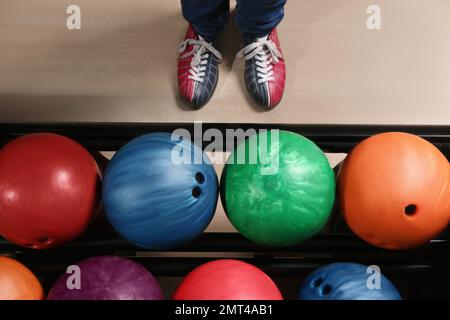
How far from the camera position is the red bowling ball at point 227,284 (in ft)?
3.18

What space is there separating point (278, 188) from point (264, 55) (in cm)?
60

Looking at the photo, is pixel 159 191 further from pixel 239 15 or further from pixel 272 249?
pixel 239 15

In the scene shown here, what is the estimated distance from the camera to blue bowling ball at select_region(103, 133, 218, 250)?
1019 mm

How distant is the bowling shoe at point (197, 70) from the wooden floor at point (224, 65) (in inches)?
1.7

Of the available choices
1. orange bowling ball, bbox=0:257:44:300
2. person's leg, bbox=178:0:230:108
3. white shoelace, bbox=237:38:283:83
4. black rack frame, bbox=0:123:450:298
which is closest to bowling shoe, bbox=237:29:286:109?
white shoelace, bbox=237:38:283:83

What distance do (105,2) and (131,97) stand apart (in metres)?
0.37

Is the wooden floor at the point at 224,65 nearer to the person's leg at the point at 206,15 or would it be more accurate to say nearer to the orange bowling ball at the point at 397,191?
the person's leg at the point at 206,15

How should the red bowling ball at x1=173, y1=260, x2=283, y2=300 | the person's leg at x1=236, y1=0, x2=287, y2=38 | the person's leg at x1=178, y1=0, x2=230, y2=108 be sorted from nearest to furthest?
the red bowling ball at x1=173, y1=260, x2=283, y2=300, the person's leg at x1=236, y1=0, x2=287, y2=38, the person's leg at x1=178, y1=0, x2=230, y2=108

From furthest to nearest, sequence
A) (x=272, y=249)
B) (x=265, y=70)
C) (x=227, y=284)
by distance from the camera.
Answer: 1. (x=265, y=70)
2. (x=272, y=249)
3. (x=227, y=284)

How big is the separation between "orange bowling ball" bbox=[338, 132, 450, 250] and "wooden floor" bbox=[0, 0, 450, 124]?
45cm

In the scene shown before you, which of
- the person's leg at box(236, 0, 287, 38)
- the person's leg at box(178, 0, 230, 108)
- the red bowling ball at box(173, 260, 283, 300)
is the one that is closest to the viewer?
the red bowling ball at box(173, 260, 283, 300)

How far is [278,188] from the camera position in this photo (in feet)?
3.38

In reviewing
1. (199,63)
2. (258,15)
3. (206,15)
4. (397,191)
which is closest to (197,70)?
(199,63)

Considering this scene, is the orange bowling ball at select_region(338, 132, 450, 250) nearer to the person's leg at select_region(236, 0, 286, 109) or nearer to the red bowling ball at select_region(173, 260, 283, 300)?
the red bowling ball at select_region(173, 260, 283, 300)
